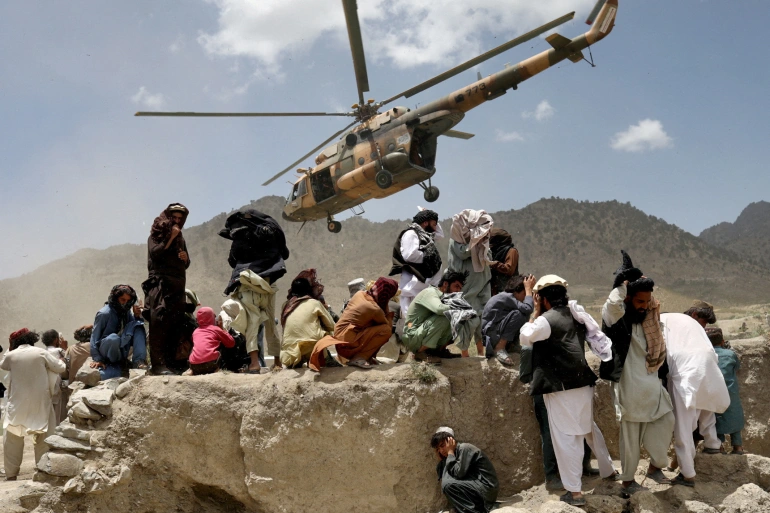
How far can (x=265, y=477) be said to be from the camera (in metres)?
5.58

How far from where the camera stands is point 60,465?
590 centimetres

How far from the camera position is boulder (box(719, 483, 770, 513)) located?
4.75m

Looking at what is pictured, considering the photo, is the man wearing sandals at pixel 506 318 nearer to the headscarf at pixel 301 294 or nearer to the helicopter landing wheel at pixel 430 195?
the headscarf at pixel 301 294

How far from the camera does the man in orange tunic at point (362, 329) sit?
551cm

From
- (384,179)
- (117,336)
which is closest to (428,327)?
(117,336)

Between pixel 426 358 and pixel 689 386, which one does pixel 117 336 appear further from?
pixel 689 386

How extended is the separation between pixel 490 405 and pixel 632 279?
1.67 metres

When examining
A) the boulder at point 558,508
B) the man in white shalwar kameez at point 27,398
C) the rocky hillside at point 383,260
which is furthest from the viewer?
the rocky hillside at point 383,260

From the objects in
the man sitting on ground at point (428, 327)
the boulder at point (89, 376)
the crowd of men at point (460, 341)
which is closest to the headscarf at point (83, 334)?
the crowd of men at point (460, 341)

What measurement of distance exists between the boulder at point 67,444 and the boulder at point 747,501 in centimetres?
566

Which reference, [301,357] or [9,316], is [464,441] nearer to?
[301,357]

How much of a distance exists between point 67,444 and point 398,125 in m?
11.6

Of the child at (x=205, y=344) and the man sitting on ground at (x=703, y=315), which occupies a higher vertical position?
the child at (x=205, y=344)

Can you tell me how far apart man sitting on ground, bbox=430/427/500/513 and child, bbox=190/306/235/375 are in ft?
7.81
